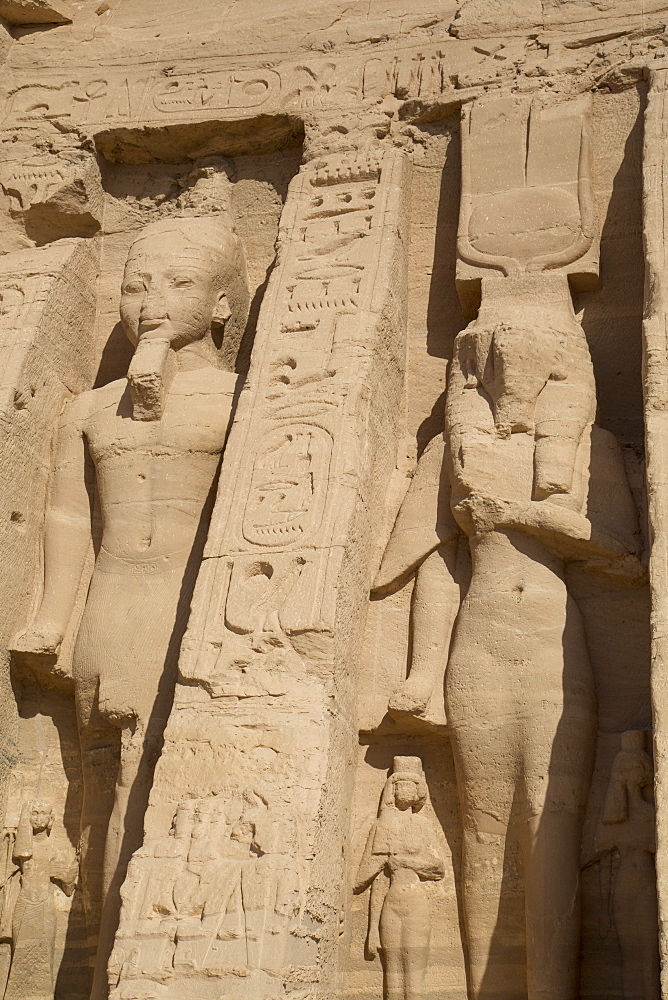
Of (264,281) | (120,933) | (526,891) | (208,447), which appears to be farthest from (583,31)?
(120,933)

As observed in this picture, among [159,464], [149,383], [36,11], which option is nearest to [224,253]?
[149,383]

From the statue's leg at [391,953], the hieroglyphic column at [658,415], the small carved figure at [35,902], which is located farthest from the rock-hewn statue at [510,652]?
the small carved figure at [35,902]

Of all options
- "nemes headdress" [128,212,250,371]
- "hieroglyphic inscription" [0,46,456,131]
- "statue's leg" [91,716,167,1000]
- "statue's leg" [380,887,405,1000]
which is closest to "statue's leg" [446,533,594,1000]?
"statue's leg" [380,887,405,1000]

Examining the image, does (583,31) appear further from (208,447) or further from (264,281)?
(208,447)

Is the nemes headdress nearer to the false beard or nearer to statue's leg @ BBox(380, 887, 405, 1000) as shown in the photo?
the false beard

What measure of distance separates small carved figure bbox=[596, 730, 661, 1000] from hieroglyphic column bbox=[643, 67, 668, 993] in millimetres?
778

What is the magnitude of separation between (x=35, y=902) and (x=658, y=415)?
319 centimetres

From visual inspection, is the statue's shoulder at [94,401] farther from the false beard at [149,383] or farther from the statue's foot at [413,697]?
the statue's foot at [413,697]

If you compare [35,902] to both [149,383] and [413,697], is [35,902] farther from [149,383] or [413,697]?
[149,383]

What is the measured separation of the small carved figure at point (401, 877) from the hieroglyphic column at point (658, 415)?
1.31 meters

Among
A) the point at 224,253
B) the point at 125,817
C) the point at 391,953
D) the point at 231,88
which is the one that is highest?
the point at 231,88

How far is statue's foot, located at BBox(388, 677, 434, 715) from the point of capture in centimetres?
509

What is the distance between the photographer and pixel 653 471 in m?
4.55

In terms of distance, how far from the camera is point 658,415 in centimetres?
471
